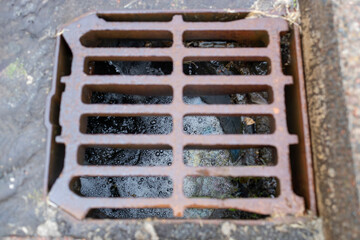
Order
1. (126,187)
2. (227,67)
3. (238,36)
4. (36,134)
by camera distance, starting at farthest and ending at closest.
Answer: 1. (126,187)
2. (227,67)
3. (238,36)
4. (36,134)

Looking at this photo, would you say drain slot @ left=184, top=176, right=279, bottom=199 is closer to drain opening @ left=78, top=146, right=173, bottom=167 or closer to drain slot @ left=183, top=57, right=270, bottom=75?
drain opening @ left=78, top=146, right=173, bottom=167

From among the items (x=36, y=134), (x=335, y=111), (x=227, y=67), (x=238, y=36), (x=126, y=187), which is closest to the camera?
(x=335, y=111)

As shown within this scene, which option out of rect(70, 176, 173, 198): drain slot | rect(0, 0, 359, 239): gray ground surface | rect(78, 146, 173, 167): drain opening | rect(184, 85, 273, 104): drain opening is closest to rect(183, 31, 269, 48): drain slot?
rect(0, 0, 359, 239): gray ground surface

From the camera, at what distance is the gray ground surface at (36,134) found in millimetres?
1366

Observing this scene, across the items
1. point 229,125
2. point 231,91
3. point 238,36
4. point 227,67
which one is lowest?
point 229,125

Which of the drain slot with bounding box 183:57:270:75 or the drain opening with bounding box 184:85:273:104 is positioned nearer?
the drain opening with bounding box 184:85:273:104

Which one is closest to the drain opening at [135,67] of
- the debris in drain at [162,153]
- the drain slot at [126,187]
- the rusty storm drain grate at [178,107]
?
the debris in drain at [162,153]

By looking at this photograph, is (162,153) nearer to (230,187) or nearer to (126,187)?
(126,187)

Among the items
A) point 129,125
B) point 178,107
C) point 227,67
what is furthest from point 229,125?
point 178,107

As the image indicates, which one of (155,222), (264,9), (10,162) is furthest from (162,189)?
(264,9)

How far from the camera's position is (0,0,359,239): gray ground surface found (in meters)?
1.37

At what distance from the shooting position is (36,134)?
1.48 metres

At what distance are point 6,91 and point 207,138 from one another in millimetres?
1058

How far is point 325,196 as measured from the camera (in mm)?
1313
